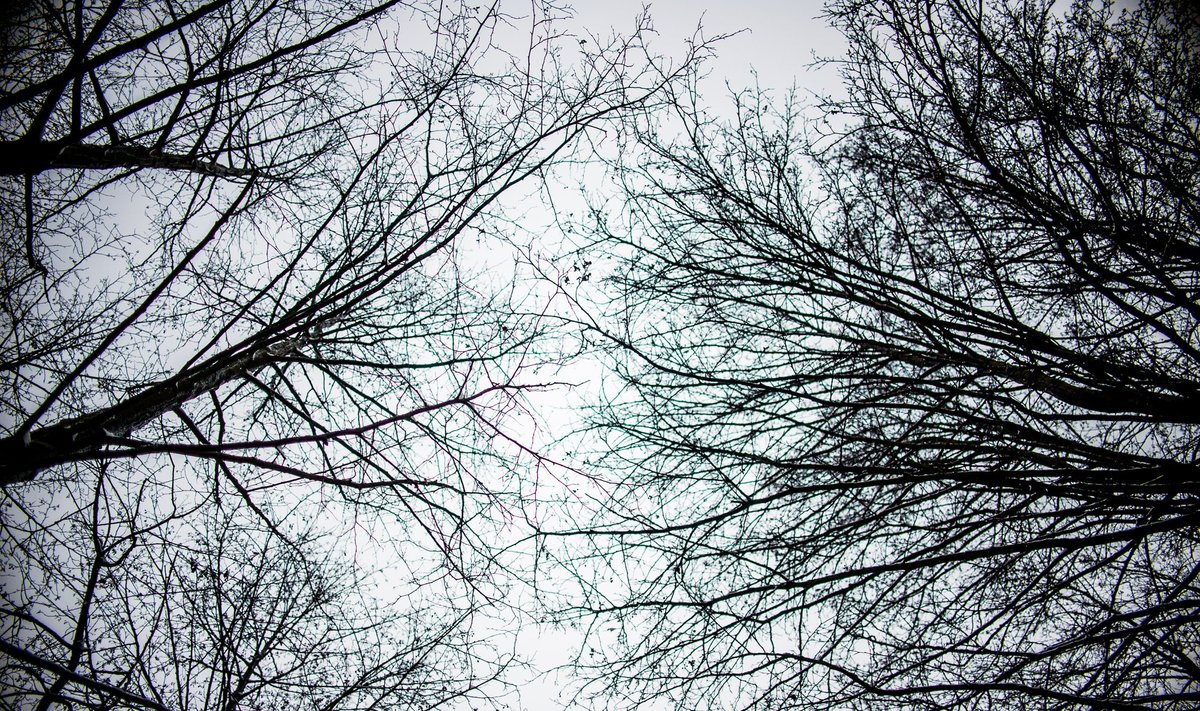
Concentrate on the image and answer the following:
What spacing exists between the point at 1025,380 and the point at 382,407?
3.70m

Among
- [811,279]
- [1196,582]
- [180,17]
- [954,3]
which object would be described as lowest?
[1196,582]

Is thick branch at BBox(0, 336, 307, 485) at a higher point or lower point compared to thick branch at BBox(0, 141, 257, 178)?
lower

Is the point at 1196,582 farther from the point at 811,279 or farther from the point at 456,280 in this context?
the point at 456,280

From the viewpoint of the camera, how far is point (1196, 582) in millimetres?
2814

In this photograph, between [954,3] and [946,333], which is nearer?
[946,333]

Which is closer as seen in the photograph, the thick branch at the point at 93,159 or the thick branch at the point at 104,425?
the thick branch at the point at 104,425

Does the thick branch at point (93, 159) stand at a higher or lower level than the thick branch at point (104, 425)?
higher

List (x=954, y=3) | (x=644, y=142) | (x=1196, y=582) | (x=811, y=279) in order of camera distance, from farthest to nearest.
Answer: (x=644, y=142) → (x=811, y=279) → (x=954, y=3) → (x=1196, y=582)

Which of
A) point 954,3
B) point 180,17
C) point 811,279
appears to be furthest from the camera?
point 811,279

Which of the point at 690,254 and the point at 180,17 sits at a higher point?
the point at 180,17

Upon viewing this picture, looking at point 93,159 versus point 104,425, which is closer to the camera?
point 104,425

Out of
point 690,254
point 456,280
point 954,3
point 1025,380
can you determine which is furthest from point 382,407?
point 954,3

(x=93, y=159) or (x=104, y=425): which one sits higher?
(x=93, y=159)

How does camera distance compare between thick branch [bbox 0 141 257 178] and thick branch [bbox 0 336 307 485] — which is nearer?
thick branch [bbox 0 336 307 485]
